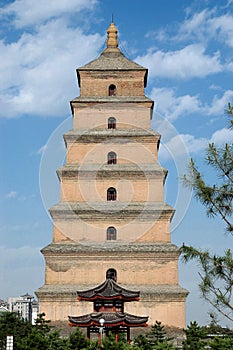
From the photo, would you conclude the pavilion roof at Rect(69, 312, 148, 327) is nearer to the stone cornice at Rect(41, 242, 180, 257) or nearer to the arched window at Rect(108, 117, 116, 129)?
the stone cornice at Rect(41, 242, 180, 257)

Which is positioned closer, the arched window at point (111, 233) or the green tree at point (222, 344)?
the green tree at point (222, 344)

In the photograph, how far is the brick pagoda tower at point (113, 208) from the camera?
2523 cm

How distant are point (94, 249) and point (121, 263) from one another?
→ 138cm

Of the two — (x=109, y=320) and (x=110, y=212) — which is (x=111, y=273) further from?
(x=109, y=320)

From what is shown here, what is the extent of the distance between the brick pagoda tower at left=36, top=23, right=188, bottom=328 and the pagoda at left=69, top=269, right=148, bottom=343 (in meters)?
3.36

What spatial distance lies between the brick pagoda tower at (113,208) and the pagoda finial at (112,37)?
1.92 metres

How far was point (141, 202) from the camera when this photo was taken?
90.1 feet

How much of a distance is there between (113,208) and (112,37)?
11004 millimetres

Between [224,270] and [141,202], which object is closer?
[224,270]

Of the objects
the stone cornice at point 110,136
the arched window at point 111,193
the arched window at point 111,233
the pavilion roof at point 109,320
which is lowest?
the pavilion roof at point 109,320

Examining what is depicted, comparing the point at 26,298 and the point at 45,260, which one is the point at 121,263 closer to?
the point at 45,260

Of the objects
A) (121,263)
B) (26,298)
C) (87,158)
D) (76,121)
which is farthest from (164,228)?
(26,298)

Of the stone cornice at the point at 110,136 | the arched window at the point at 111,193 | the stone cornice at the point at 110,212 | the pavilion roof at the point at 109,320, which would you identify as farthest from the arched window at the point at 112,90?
the pavilion roof at the point at 109,320

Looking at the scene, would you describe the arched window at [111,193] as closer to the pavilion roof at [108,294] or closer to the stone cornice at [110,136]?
the stone cornice at [110,136]
